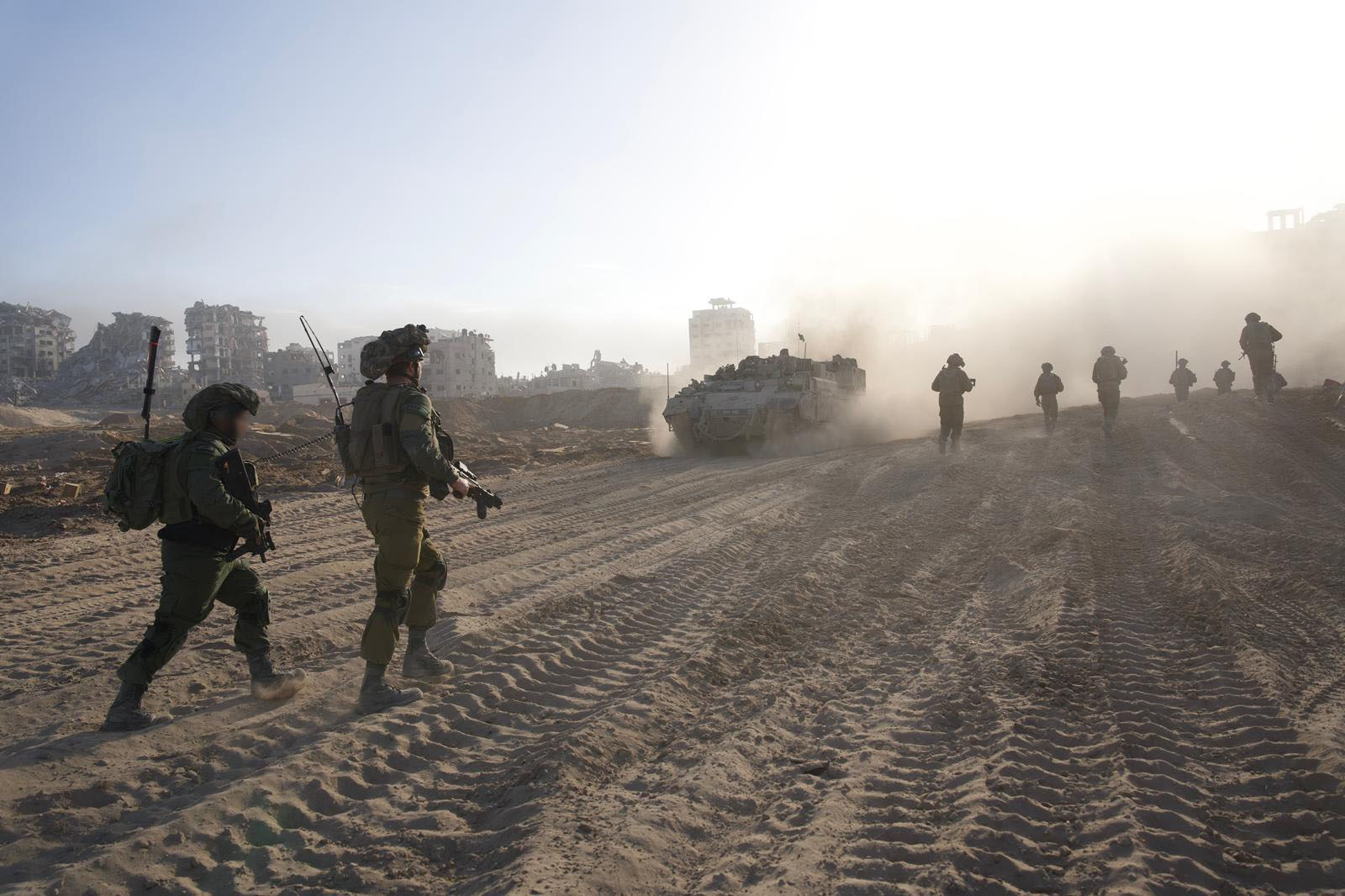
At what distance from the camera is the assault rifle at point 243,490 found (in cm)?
389

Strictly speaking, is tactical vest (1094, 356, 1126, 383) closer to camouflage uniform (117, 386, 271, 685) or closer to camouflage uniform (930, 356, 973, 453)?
camouflage uniform (930, 356, 973, 453)

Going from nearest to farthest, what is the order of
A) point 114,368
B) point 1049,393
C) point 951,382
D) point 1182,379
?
1. point 951,382
2. point 1049,393
3. point 1182,379
4. point 114,368

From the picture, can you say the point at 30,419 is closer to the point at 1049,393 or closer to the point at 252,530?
the point at 1049,393

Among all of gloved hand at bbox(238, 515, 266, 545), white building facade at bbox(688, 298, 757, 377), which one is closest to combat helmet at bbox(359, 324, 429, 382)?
gloved hand at bbox(238, 515, 266, 545)

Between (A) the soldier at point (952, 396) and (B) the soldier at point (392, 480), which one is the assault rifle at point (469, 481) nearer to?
(B) the soldier at point (392, 480)

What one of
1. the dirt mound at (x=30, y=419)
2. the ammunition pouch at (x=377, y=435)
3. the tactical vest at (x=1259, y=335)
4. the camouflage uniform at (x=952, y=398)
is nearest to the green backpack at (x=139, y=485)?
the ammunition pouch at (x=377, y=435)

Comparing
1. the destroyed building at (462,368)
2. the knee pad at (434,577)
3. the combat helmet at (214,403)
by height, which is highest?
the destroyed building at (462,368)

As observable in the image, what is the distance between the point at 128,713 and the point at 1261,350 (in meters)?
18.4

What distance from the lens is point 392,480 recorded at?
4023mm

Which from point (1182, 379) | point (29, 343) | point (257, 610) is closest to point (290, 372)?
point (29, 343)

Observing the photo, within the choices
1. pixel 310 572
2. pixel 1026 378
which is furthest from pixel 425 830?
pixel 1026 378

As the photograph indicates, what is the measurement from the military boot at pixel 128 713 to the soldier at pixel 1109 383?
550 inches

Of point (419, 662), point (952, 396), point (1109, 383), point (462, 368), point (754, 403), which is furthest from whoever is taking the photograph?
point (462, 368)

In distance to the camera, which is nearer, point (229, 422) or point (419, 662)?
point (229, 422)
